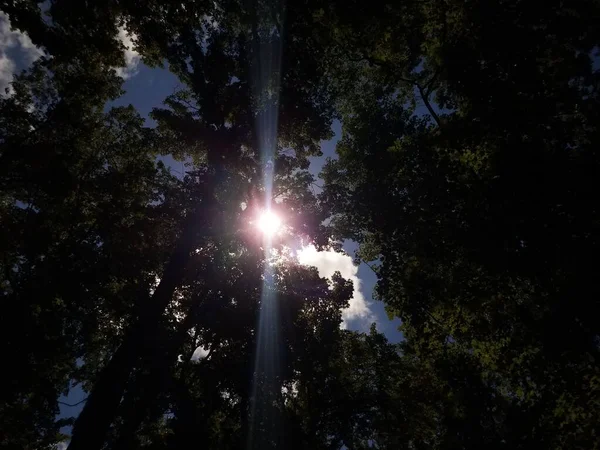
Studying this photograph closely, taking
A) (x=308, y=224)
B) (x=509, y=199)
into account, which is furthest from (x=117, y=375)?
(x=509, y=199)

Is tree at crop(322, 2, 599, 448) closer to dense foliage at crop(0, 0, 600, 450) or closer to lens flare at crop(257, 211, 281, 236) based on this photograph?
dense foliage at crop(0, 0, 600, 450)

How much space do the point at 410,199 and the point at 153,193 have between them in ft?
38.6

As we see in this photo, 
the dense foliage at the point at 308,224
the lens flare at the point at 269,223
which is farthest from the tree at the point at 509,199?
the lens flare at the point at 269,223

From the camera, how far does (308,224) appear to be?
14641mm

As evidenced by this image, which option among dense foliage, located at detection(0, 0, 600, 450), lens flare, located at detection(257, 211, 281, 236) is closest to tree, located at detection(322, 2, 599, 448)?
dense foliage, located at detection(0, 0, 600, 450)

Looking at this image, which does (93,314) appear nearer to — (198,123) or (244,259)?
(244,259)

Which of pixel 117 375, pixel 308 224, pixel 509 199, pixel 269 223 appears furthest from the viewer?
pixel 269 223

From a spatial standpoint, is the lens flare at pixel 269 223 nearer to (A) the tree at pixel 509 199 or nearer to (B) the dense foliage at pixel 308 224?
(B) the dense foliage at pixel 308 224

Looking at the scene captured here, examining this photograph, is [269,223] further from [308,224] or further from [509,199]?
[509,199]

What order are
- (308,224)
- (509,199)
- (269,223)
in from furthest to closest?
(269,223) < (308,224) < (509,199)

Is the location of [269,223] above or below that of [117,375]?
above

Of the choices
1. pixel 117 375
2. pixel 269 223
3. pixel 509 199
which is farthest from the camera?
pixel 269 223

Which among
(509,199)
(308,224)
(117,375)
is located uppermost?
(308,224)

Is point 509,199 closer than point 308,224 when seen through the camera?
Yes
